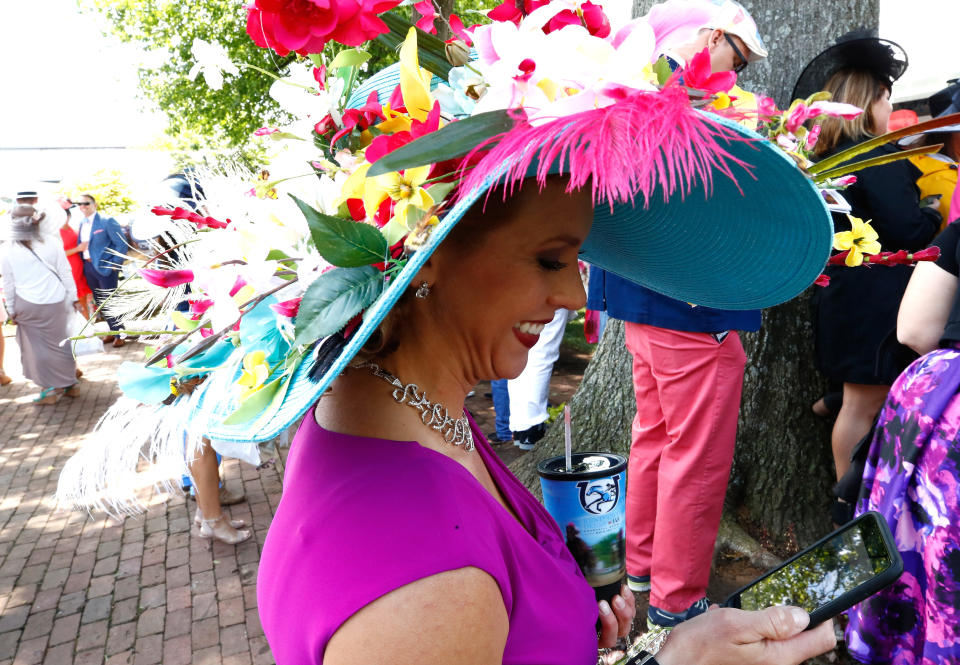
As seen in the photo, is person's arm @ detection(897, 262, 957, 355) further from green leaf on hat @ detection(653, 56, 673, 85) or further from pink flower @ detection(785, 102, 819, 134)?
green leaf on hat @ detection(653, 56, 673, 85)

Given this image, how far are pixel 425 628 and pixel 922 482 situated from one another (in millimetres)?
1833

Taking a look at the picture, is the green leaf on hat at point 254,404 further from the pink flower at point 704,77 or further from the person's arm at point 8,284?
the person's arm at point 8,284

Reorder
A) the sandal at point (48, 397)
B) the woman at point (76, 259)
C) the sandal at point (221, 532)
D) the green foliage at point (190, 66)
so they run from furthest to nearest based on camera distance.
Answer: the green foliage at point (190, 66), the woman at point (76, 259), the sandal at point (48, 397), the sandal at point (221, 532)

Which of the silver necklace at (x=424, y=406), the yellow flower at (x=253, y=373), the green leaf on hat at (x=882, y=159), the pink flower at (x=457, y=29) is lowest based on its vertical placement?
the silver necklace at (x=424, y=406)

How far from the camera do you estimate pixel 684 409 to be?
3076mm

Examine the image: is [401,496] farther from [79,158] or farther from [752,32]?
[79,158]

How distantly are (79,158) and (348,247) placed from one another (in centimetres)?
3836

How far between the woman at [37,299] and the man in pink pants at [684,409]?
24.9 ft

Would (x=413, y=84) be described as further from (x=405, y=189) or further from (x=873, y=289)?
(x=873, y=289)

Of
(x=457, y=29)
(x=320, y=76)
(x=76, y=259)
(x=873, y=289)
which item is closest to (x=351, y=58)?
(x=320, y=76)

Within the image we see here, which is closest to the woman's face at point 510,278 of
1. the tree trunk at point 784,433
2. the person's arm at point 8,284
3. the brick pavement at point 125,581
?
the tree trunk at point 784,433

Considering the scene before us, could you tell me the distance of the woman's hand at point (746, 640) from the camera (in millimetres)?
1299

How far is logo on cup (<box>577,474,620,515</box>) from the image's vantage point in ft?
5.41

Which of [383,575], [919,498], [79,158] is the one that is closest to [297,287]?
[383,575]
